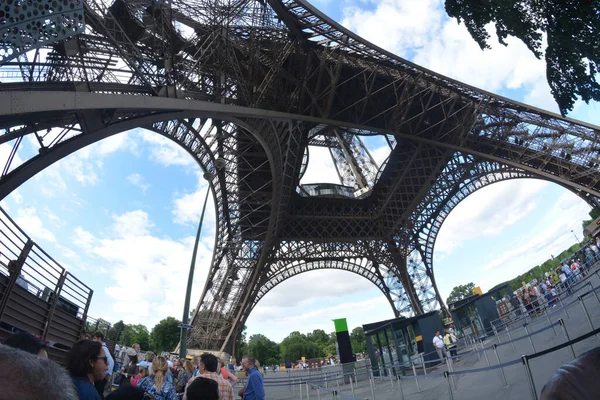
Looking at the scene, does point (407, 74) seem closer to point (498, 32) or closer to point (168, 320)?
point (498, 32)

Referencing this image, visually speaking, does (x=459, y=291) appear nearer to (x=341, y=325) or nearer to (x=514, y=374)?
(x=341, y=325)

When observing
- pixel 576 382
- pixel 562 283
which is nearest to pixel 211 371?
pixel 576 382

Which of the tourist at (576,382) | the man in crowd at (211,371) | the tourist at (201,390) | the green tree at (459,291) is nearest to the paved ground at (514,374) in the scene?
the man in crowd at (211,371)

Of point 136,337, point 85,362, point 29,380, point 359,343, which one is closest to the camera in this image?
point 29,380

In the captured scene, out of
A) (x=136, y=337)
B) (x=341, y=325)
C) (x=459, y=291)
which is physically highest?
(x=459, y=291)

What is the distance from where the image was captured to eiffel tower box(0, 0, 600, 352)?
8.66 meters

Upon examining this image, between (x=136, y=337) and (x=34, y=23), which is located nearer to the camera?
(x=34, y=23)

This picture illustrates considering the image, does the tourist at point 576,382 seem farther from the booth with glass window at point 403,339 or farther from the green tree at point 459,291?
the green tree at point 459,291

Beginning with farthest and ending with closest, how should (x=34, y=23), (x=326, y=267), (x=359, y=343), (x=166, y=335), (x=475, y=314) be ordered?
1. (x=359, y=343)
2. (x=166, y=335)
3. (x=326, y=267)
4. (x=475, y=314)
5. (x=34, y=23)

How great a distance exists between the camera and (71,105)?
24.9ft

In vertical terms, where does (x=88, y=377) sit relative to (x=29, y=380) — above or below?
above

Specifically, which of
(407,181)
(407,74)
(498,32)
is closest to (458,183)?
(407,181)

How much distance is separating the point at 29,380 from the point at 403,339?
19661mm

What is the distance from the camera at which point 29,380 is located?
35.9 inches
